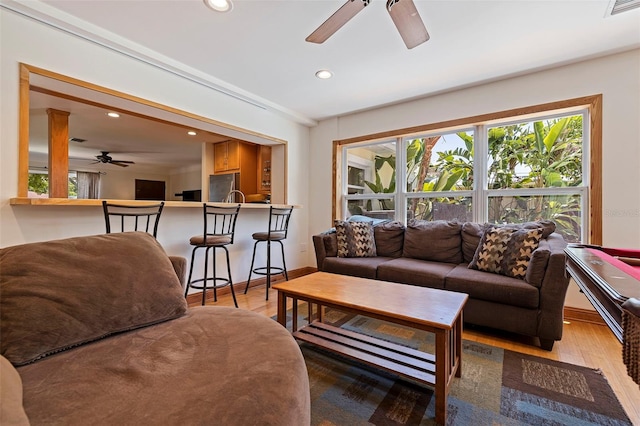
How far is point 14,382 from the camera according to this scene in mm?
685

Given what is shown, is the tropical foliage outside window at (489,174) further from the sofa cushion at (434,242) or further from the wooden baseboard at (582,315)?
the wooden baseboard at (582,315)

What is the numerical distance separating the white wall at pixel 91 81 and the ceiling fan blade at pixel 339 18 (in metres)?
1.68

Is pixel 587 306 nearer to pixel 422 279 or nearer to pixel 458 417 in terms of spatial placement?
pixel 422 279

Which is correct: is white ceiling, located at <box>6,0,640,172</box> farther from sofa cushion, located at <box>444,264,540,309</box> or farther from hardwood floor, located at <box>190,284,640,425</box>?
hardwood floor, located at <box>190,284,640,425</box>

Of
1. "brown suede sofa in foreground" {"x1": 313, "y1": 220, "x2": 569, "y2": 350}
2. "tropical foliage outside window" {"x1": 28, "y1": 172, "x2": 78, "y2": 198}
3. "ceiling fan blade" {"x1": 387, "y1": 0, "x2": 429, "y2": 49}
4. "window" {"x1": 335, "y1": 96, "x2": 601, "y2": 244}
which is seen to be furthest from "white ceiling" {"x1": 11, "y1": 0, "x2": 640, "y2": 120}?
"tropical foliage outside window" {"x1": 28, "y1": 172, "x2": 78, "y2": 198}

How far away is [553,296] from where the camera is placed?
6.60 feet

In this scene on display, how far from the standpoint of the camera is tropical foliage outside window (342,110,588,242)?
281 centimetres

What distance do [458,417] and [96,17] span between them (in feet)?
11.4

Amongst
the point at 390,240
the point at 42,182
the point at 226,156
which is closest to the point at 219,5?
the point at 390,240

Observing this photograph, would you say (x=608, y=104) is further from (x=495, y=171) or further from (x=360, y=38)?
(x=360, y=38)

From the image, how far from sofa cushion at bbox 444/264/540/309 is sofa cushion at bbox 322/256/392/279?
0.74 m

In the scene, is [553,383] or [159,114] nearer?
[553,383]

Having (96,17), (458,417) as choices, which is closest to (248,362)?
(458,417)

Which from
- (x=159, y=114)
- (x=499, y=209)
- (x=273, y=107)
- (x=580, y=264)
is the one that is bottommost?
(x=580, y=264)
